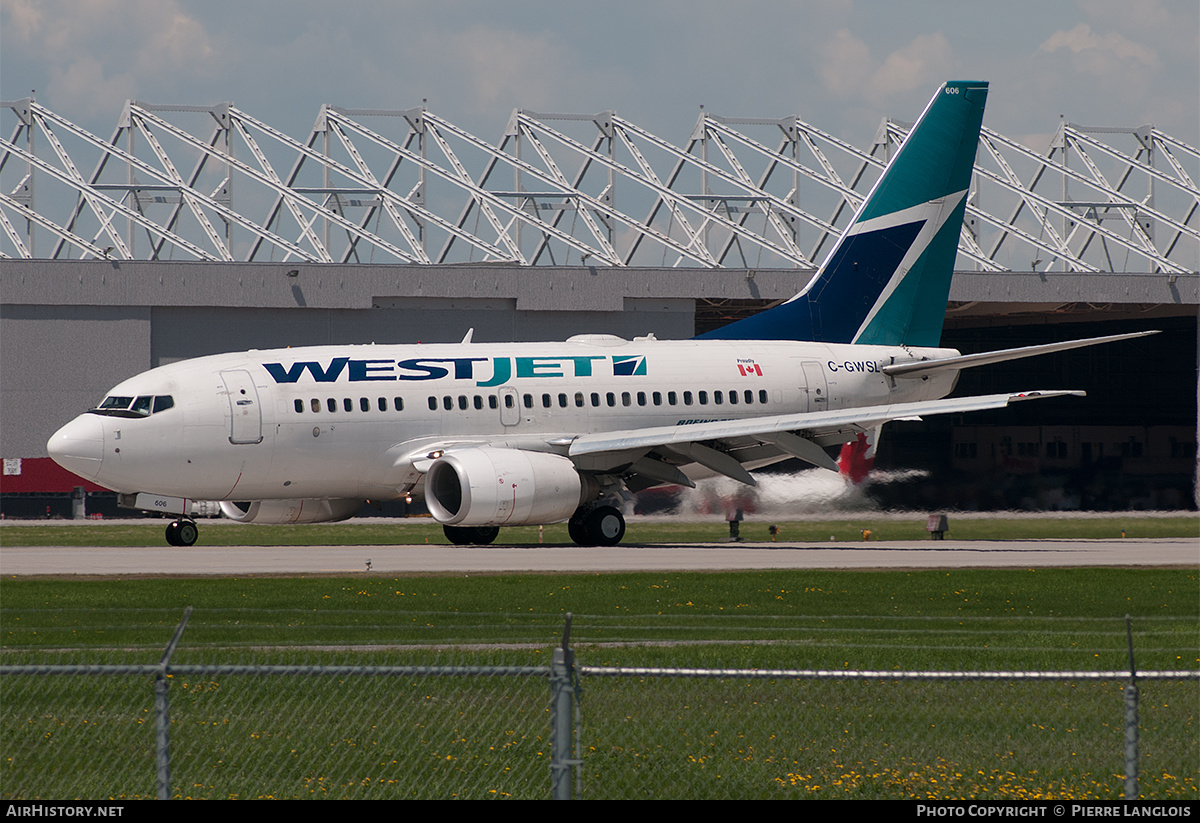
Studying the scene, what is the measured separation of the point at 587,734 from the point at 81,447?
69.0 feet

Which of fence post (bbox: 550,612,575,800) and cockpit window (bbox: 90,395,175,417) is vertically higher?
cockpit window (bbox: 90,395,175,417)

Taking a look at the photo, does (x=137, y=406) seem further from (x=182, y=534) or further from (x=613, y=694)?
(x=613, y=694)

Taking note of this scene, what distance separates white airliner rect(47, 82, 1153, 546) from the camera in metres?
31.9

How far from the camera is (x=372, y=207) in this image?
6075 centimetres

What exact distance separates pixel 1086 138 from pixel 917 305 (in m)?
35.9

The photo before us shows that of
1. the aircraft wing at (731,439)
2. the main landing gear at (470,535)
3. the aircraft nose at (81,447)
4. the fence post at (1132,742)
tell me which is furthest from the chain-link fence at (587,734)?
the main landing gear at (470,535)

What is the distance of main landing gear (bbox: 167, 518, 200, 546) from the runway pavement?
19.4 inches

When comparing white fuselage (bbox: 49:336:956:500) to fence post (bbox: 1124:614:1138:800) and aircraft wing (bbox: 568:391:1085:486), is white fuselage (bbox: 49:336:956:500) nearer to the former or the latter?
aircraft wing (bbox: 568:391:1085:486)

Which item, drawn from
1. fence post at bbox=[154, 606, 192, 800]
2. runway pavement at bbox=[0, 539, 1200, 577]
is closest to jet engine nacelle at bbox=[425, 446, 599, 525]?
runway pavement at bbox=[0, 539, 1200, 577]

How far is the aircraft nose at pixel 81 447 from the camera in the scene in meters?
31.0

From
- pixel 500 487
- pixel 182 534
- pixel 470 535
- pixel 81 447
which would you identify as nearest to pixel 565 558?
pixel 500 487

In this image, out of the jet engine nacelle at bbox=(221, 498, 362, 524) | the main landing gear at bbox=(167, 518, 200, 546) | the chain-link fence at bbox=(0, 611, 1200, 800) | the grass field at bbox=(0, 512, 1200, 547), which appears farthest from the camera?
the grass field at bbox=(0, 512, 1200, 547)

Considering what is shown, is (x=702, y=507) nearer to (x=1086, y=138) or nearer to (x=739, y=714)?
(x=739, y=714)

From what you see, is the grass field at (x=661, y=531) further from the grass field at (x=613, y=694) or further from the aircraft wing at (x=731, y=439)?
the grass field at (x=613, y=694)
